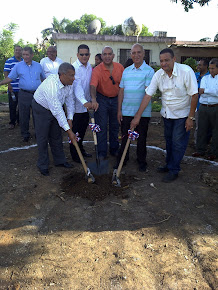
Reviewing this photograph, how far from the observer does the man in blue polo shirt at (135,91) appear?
407 cm

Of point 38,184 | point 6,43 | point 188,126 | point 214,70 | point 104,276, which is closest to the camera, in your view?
point 104,276

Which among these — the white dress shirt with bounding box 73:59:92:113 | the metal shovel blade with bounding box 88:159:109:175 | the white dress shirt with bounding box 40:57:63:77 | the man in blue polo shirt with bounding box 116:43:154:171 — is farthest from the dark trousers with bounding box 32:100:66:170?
the white dress shirt with bounding box 40:57:63:77

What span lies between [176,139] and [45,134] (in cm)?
204

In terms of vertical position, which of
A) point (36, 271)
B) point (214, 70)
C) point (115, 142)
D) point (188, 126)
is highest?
point (214, 70)

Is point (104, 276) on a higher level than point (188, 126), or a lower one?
lower

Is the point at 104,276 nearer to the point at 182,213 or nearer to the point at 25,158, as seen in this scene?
the point at 182,213

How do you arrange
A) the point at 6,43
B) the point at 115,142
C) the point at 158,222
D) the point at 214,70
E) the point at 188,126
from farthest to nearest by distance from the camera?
the point at 6,43, the point at 115,142, the point at 214,70, the point at 188,126, the point at 158,222

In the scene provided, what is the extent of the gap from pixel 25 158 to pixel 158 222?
3.03m

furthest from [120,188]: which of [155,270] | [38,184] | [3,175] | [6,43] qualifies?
[6,43]

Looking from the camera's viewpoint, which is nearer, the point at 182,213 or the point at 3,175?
the point at 182,213

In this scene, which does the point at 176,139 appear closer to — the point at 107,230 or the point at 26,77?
the point at 107,230

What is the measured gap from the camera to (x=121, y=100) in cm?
436

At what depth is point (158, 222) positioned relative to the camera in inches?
121

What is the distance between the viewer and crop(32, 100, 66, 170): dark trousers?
417cm
